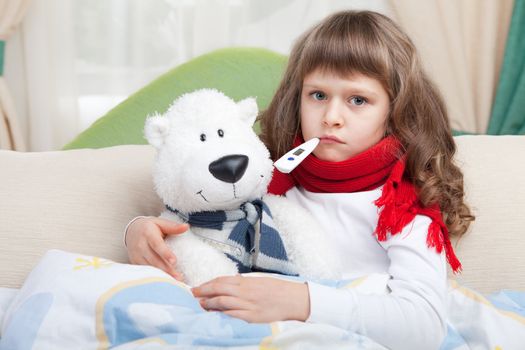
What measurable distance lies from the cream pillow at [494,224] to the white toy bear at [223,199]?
29 cm

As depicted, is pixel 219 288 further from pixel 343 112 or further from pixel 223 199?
pixel 343 112

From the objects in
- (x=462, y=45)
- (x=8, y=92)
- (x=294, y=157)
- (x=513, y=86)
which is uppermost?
(x=294, y=157)

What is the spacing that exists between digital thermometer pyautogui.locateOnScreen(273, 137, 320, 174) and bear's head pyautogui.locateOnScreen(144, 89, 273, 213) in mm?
18

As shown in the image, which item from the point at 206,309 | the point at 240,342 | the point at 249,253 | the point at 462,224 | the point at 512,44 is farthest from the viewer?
the point at 512,44

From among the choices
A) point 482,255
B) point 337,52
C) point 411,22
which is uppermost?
point 337,52

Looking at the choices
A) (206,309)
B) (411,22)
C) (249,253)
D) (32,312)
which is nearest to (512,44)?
(411,22)

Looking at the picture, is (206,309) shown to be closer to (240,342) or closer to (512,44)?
(240,342)

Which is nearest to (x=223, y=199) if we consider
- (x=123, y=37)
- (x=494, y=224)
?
(x=494, y=224)

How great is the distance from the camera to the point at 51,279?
0.94 meters

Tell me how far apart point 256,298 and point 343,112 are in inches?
13.0

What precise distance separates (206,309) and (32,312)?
0.23 metres

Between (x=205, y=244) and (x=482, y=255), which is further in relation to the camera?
(x=482, y=255)

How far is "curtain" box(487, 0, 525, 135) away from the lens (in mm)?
2223

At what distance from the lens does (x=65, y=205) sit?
1171 mm
